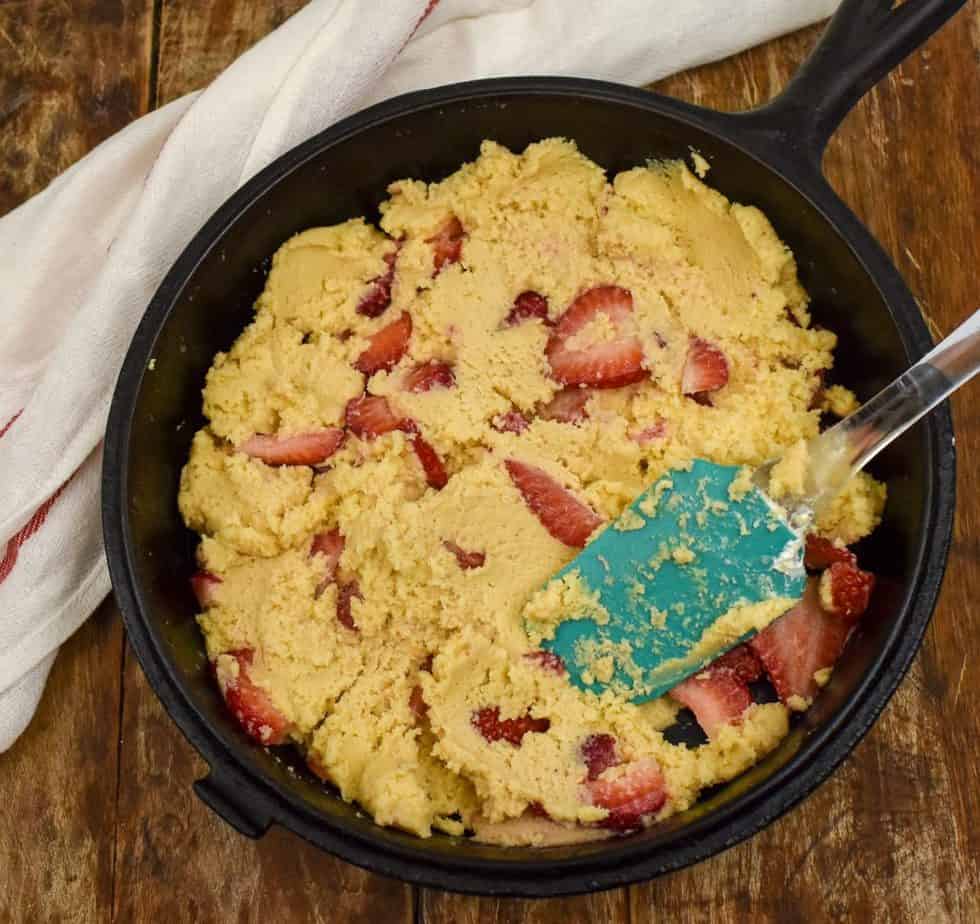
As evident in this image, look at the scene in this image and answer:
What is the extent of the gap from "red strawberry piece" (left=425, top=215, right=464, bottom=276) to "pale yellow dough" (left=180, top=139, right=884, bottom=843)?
0.02 metres

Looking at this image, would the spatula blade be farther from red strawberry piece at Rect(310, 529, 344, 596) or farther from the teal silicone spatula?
red strawberry piece at Rect(310, 529, 344, 596)

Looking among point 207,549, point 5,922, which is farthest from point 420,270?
point 5,922

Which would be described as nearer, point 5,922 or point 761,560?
point 761,560

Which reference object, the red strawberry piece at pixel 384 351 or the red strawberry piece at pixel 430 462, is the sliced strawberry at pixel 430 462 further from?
the red strawberry piece at pixel 384 351

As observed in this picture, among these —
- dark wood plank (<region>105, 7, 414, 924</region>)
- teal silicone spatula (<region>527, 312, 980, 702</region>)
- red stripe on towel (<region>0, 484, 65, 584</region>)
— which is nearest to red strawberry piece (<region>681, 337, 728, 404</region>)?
teal silicone spatula (<region>527, 312, 980, 702</region>)

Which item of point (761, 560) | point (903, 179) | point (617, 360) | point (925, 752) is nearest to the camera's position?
point (761, 560)

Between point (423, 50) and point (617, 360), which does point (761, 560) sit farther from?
point (423, 50)

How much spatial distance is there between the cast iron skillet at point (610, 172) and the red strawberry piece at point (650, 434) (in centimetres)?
30

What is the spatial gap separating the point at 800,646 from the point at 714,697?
0.46 feet

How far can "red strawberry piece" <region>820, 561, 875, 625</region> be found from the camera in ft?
5.26

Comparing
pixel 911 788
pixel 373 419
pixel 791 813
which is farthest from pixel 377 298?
pixel 911 788

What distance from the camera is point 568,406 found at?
5.69 feet

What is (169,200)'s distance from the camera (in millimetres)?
1812

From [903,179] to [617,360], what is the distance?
688 mm
